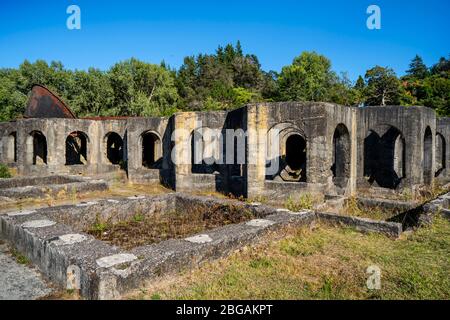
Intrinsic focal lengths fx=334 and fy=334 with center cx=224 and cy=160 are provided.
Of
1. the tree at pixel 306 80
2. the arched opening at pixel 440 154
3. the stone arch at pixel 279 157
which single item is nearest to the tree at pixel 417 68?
the tree at pixel 306 80

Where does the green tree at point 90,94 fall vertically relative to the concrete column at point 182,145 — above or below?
above

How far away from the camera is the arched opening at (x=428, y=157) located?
48.0ft

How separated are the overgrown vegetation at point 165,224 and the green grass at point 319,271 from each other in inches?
69.3

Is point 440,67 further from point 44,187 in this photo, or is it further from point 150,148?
point 44,187

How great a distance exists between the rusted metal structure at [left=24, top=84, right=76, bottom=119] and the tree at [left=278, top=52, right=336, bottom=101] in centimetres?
2792

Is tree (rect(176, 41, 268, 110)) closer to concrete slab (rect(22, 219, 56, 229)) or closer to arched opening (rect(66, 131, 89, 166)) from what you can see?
arched opening (rect(66, 131, 89, 166))

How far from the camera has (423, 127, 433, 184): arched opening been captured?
14625 mm

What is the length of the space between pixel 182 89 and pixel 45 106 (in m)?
25.5

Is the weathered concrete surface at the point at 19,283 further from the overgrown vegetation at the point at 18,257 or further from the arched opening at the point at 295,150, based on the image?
the arched opening at the point at 295,150

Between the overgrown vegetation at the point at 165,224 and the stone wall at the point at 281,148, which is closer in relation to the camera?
the overgrown vegetation at the point at 165,224

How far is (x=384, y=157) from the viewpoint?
1448 centimetres

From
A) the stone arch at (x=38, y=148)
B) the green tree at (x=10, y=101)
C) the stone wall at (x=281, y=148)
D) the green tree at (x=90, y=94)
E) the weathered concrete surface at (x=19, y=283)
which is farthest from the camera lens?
the green tree at (x=90, y=94)

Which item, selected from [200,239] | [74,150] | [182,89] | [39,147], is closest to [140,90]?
[182,89]
